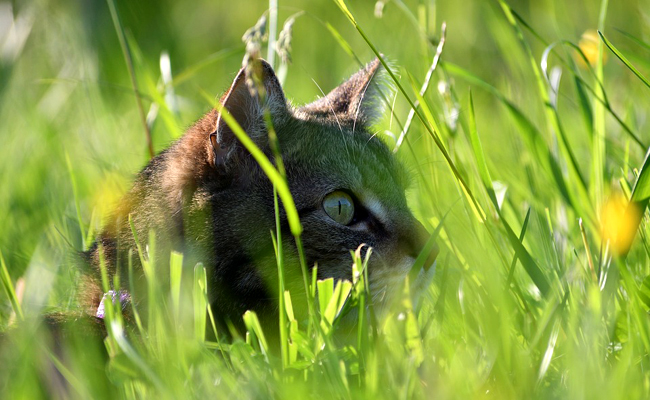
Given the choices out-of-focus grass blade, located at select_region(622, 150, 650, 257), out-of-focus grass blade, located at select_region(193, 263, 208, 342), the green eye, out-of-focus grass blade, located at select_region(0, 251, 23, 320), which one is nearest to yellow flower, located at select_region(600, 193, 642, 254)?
out-of-focus grass blade, located at select_region(622, 150, 650, 257)

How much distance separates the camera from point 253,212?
1.55 metres

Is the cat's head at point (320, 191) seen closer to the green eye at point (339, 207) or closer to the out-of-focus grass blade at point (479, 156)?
the green eye at point (339, 207)

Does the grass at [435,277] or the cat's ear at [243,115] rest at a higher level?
the cat's ear at [243,115]

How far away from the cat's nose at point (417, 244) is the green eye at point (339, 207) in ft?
0.48

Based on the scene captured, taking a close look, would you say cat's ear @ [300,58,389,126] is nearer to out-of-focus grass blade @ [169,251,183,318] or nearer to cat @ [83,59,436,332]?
cat @ [83,59,436,332]

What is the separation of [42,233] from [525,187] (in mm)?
1433

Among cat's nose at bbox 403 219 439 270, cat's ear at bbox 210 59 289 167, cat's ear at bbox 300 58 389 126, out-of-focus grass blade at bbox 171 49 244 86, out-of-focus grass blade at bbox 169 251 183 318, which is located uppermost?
out-of-focus grass blade at bbox 171 49 244 86

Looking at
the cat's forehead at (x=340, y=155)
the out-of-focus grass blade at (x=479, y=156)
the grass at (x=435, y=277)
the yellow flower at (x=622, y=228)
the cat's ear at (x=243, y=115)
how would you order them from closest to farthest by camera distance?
the grass at (x=435, y=277)
the yellow flower at (x=622, y=228)
the out-of-focus grass blade at (x=479, y=156)
the cat's ear at (x=243, y=115)
the cat's forehead at (x=340, y=155)

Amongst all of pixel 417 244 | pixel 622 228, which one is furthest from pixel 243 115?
pixel 622 228

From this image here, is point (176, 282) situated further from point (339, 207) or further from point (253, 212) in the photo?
point (339, 207)

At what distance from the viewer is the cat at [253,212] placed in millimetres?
1504

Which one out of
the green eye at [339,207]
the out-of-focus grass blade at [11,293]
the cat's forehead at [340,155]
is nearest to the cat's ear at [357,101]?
the cat's forehead at [340,155]

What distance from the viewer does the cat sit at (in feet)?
4.93

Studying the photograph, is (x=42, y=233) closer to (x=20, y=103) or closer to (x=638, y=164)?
(x=20, y=103)
